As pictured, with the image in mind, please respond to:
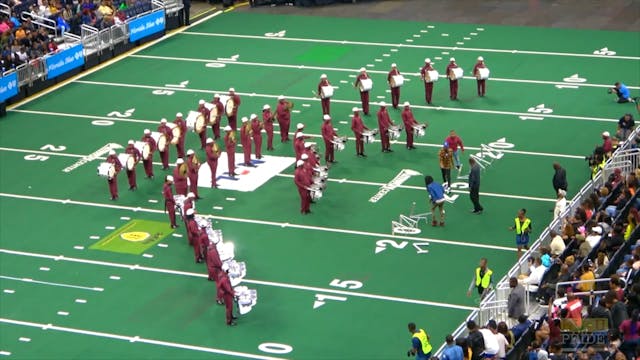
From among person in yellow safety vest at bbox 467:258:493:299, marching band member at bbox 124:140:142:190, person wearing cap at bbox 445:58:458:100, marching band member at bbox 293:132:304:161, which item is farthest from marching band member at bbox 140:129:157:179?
person in yellow safety vest at bbox 467:258:493:299

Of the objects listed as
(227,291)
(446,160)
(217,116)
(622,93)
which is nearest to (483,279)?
(227,291)

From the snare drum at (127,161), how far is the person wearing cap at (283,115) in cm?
423

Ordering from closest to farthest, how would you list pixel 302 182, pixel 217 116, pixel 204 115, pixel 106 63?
pixel 302 182
pixel 204 115
pixel 217 116
pixel 106 63

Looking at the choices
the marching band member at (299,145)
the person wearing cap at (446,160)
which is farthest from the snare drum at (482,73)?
the marching band member at (299,145)

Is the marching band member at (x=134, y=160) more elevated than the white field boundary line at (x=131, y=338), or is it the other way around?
the marching band member at (x=134, y=160)

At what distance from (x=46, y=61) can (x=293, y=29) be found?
888 centimetres

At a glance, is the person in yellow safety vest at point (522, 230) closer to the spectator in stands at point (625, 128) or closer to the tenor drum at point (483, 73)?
the spectator in stands at point (625, 128)

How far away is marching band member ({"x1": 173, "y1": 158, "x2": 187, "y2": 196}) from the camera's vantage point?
29.0m

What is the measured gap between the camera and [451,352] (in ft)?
64.9

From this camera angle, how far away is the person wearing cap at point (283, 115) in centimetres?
3300

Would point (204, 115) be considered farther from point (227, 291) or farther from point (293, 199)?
point (227, 291)

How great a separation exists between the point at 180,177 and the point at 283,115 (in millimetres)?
4772

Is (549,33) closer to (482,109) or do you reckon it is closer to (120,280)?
(482,109)

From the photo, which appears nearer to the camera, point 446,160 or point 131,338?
point 131,338
